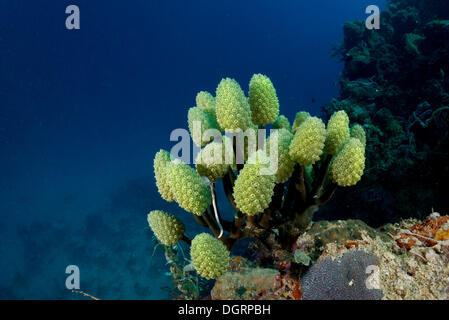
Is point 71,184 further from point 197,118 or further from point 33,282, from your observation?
point 197,118

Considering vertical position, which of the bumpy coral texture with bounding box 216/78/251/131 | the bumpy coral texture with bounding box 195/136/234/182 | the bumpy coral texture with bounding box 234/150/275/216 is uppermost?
the bumpy coral texture with bounding box 216/78/251/131

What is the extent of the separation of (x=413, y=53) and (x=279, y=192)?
813 centimetres

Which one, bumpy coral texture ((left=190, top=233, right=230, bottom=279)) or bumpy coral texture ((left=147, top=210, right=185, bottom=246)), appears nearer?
bumpy coral texture ((left=190, top=233, right=230, bottom=279))

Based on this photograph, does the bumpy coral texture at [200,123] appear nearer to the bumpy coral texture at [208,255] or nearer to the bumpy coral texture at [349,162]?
the bumpy coral texture at [208,255]

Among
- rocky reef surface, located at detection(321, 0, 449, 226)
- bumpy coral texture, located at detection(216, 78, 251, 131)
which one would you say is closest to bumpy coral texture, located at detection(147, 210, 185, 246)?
bumpy coral texture, located at detection(216, 78, 251, 131)

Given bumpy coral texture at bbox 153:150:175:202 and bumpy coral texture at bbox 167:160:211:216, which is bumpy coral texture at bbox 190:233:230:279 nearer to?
bumpy coral texture at bbox 167:160:211:216

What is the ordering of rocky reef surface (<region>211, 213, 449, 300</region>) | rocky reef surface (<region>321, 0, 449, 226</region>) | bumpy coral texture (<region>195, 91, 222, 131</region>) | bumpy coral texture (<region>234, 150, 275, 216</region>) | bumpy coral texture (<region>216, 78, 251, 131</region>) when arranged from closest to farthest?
bumpy coral texture (<region>234, 150, 275, 216</region>) < rocky reef surface (<region>211, 213, 449, 300</region>) < bumpy coral texture (<region>216, 78, 251, 131</region>) < bumpy coral texture (<region>195, 91, 222, 131</region>) < rocky reef surface (<region>321, 0, 449, 226</region>)

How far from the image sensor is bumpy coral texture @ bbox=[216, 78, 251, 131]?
86.0 inches

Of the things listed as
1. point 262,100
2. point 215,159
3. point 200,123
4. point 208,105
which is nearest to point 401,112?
point 262,100

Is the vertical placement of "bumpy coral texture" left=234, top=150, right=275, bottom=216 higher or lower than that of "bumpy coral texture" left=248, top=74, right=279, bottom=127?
lower

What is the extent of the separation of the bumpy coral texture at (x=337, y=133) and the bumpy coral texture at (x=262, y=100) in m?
0.52

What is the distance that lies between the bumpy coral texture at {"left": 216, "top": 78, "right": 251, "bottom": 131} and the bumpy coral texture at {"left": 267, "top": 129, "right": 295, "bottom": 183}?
12.8 inches

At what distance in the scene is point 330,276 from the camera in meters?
2.16

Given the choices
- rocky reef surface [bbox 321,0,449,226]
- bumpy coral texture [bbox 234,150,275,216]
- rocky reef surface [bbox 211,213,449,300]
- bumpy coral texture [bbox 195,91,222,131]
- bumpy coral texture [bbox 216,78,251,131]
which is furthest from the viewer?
rocky reef surface [bbox 321,0,449,226]
